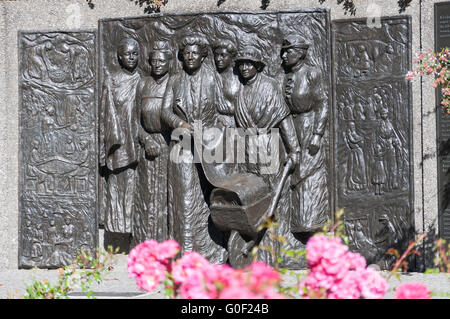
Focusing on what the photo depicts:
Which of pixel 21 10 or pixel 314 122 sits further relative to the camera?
pixel 21 10

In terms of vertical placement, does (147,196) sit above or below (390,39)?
below

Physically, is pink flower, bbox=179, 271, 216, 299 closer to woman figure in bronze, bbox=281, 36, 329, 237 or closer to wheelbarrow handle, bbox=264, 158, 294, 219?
wheelbarrow handle, bbox=264, 158, 294, 219

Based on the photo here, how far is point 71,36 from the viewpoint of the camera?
6.17 meters

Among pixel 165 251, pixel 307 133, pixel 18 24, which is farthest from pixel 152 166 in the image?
pixel 165 251

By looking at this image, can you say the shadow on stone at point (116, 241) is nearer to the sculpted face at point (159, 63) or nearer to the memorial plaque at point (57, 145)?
the memorial plaque at point (57, 145)

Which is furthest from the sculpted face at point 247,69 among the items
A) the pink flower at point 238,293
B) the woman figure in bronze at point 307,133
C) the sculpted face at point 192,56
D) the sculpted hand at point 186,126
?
the pink flower at point 238,293

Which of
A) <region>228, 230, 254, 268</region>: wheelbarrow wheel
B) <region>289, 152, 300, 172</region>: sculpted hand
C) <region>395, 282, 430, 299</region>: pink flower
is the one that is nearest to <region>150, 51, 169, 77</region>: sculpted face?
<region>289, 152, 300, 172</region>: sculpted hand

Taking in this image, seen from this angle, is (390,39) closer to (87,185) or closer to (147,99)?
(147,99)

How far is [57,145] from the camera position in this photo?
621cm

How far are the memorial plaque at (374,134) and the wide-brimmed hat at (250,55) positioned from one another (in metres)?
0.71

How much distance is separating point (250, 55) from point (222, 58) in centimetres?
28

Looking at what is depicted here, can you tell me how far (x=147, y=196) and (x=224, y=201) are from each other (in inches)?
32.0

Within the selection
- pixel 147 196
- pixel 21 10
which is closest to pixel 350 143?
pixel 147 196

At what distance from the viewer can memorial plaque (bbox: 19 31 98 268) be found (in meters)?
6.17
